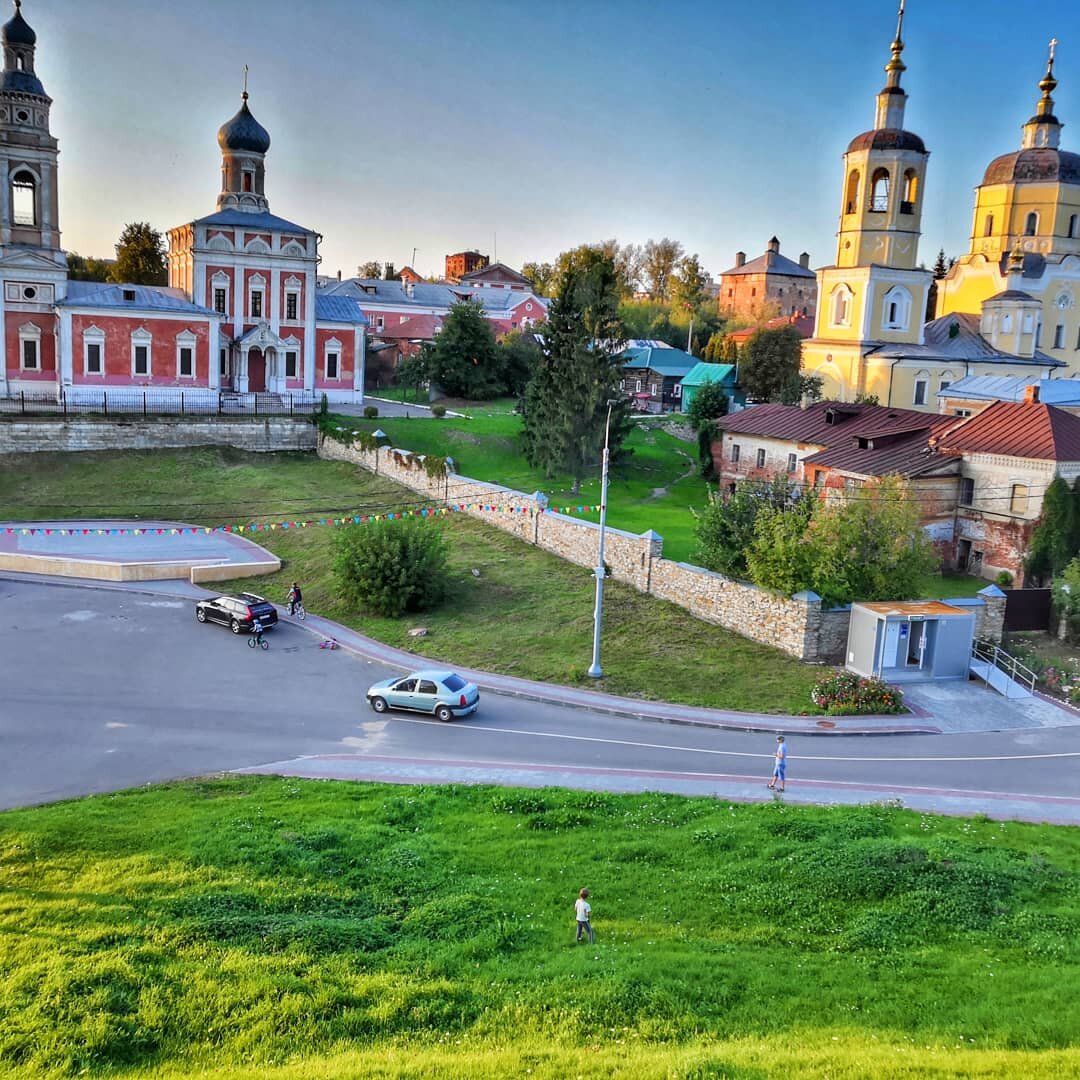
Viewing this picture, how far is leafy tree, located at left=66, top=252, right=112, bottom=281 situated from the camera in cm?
9300

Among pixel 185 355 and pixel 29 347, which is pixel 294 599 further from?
pixel 29 347

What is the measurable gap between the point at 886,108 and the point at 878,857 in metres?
50.0

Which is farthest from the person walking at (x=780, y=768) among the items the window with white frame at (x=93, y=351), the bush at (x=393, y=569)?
the window with white frame at (x=93, y=351)

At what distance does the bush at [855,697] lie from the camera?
24938 mm

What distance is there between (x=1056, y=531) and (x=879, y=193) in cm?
2895

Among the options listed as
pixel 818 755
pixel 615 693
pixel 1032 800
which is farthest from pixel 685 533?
pixel 1032 800

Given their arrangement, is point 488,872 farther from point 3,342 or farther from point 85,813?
point 3,342

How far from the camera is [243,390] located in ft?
192

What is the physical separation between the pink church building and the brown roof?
123 ft

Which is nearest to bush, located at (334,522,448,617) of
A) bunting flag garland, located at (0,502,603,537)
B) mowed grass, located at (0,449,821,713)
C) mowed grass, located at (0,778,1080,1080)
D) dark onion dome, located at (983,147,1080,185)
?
mowed grass, located at (0,449,821,713)

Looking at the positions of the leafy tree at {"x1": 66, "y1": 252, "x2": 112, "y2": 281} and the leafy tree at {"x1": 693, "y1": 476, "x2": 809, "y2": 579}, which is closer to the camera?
the leafy tree at {"x1": 693, "y1": 476, "x2": 809, "y2": 579}

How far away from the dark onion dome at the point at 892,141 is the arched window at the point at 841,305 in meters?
7.58

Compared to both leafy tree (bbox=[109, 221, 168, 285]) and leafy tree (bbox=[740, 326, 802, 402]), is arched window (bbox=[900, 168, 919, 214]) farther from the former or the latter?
leafy tree (bbox=[109, 221, 168, 285])

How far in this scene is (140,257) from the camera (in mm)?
86688
